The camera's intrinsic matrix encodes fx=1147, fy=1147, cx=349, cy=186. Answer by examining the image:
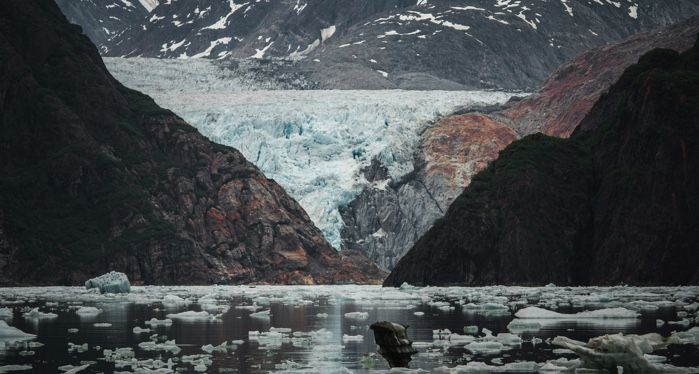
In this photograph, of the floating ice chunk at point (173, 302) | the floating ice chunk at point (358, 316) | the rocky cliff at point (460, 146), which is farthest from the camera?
the rocky cliff at point (460, 146)

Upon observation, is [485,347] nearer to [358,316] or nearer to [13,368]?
[13,368]

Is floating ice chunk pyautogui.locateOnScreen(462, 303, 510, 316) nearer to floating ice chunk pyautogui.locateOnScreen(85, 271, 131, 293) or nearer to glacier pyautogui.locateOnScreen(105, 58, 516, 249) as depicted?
floating ice chunk pyautogui.locateOnScreen(85, 271, 131, 293)

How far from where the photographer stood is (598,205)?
3698 inches

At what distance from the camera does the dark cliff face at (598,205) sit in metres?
83.9

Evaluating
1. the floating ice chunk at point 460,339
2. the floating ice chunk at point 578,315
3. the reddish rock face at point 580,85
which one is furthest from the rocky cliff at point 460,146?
the floating ice chunk at point 460,339

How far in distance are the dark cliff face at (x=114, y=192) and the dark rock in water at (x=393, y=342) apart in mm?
84228

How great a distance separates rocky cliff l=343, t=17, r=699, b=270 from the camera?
522ft

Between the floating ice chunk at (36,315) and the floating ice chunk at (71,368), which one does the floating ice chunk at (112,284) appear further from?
the floating ice chunk at (71,368)

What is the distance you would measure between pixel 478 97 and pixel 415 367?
149620mm

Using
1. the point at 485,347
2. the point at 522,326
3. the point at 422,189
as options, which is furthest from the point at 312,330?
the point at 422,189

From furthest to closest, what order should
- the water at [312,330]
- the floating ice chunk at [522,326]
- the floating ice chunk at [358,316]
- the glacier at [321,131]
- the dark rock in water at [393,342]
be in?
the glacier at [321,131]
the floating ice chunk at [358,316]
the floating ice chunk at [522,326]
the water at [312,330]
the dark rock in water at [393,342]

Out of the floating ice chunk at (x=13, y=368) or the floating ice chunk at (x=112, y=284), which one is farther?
the floating ice chunk at (x=112, y=284)

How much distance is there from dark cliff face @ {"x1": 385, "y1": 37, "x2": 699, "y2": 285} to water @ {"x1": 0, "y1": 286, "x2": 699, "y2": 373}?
21508 millimetres

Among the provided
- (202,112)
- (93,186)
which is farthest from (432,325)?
(202,112)
